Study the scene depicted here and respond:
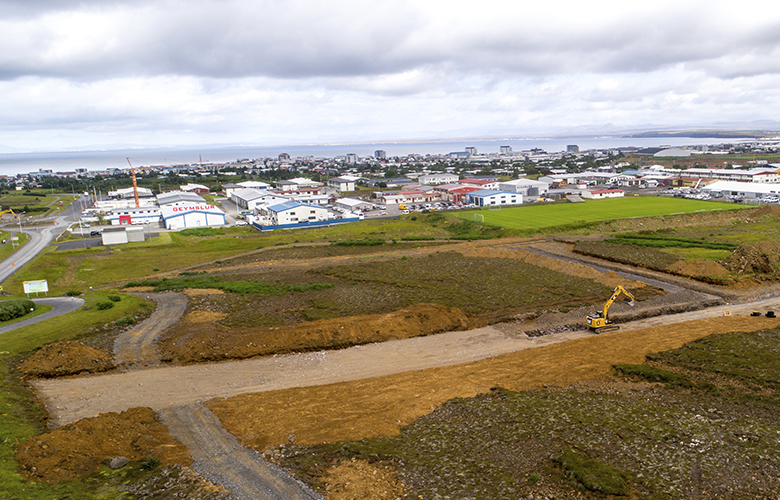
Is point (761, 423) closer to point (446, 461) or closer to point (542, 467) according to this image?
point (542, 467)

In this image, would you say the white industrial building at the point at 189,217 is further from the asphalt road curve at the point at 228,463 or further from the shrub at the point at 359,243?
the asphalt road curve at the point at 228,463

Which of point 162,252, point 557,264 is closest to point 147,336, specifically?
point 557,264

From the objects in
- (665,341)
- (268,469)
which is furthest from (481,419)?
(665,341)

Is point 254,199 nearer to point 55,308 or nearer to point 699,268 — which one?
point 55,308

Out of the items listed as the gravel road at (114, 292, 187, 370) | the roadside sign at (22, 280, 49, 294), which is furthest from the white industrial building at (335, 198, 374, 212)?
the roadside sign at (22, 280, 49, 294)

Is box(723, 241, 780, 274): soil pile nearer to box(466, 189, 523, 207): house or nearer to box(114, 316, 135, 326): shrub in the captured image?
box(114, 316, 135, 326): shrub

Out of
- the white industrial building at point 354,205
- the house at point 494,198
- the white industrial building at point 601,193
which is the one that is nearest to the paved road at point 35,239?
the white industrial building at point 354,205

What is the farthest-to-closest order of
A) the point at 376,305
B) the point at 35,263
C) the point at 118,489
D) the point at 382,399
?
1. the point at 35,263
2. the point at 376,305
3. the point at 382,399
4. the point at 118,489
